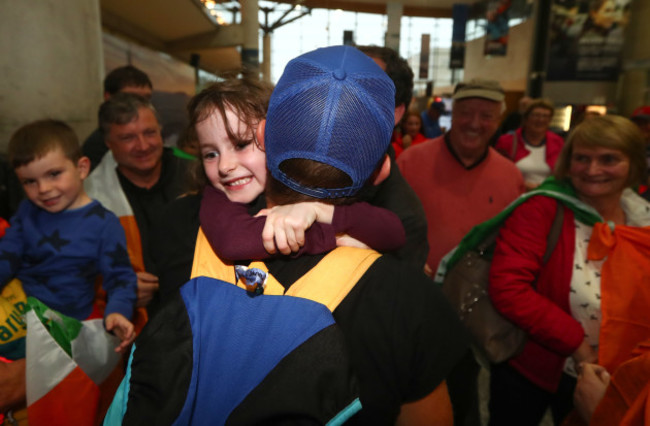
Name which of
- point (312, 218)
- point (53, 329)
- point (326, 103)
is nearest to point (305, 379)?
point (312, 218)

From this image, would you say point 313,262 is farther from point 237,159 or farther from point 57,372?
point 57,372

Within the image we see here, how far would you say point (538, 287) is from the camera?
5.82 ft

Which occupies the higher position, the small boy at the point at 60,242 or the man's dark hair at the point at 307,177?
the man's dark hair at the point at 307,177

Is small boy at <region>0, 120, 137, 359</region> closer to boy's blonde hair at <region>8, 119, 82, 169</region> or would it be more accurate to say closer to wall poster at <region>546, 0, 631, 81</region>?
boy's blonde hair at <region>8, 119, 82, 169</region>

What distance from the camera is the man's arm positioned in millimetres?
828

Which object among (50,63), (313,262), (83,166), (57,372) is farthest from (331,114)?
(50,63)

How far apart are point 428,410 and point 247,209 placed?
603 millimetres

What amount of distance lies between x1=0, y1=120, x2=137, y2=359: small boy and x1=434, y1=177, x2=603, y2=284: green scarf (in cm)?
153

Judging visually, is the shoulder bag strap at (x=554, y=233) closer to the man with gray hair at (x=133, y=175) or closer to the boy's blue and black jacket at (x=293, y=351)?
the boy's blue and black jacket at (x=293, y=351)

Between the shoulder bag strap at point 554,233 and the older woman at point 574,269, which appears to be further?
the shoulder bag strap at point 554,233

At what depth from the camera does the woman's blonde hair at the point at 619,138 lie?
5.67 feet

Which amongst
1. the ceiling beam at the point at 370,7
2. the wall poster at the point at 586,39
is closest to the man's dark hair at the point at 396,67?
the ceiling beam at the point at 370,7

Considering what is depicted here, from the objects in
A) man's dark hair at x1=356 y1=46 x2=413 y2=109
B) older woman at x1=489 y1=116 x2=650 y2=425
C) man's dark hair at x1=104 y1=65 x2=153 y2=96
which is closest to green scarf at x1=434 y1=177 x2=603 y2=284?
older woman at x1=489 y1=116 x2=650 y2=425

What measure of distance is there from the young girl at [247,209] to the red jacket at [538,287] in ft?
3.24
